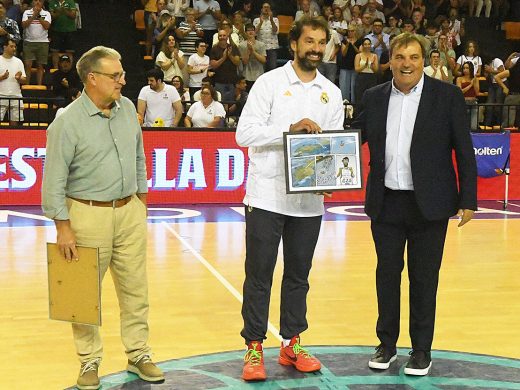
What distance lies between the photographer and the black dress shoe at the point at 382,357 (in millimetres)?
5648

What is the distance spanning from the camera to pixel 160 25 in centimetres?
1689

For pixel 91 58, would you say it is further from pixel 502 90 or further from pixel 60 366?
pixel 502 90

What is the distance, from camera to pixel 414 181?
5434 millimetres

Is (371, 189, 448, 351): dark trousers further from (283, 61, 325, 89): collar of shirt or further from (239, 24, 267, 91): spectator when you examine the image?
(239, 24, 267, 91): spectator

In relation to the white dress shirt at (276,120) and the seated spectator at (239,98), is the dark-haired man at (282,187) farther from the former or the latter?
the seated spectator at (239,98)

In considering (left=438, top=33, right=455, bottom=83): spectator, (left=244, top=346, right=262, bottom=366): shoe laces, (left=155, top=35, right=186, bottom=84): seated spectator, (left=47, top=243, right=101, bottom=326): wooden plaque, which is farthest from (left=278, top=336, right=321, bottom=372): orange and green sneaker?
(left=438, top=33, right=455, bottom=83): spectator

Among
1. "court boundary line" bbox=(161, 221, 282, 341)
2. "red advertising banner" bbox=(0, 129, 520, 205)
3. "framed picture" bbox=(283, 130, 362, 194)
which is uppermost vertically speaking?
"framed picture" bbox=(283, 130, 362, 194)

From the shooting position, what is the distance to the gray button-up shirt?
502 cm

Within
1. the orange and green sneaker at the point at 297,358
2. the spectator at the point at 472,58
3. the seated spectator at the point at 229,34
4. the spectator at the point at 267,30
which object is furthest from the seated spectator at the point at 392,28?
the orange and green sneaker at the point at 297,358

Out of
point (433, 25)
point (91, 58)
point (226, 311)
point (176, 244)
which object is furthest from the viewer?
point (433, 25)

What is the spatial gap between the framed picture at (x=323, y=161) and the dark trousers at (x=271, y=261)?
0.26m

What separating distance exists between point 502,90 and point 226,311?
12.0 metres

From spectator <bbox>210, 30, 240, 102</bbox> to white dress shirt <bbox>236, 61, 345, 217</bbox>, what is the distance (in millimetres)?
10804

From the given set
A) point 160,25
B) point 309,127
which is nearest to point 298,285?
point 309,127
